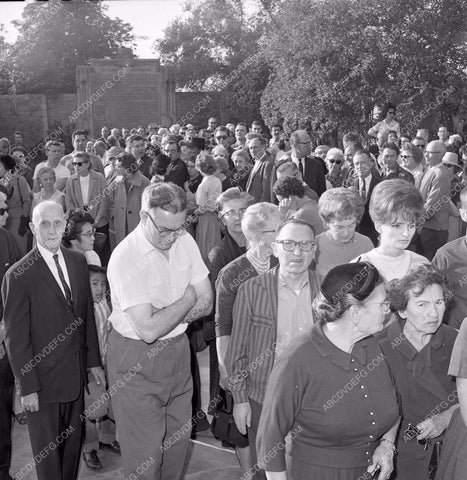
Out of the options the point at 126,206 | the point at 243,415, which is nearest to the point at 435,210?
the point at 126,206

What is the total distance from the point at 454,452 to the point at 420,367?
0.47 meters

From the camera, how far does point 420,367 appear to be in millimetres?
3654

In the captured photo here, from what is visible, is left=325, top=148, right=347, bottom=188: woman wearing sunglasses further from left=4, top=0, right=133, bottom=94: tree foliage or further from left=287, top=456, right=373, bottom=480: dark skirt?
left=4, top=0, right=133, bottom=94: tree foliage

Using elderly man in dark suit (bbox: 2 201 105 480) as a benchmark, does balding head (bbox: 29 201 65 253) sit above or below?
above

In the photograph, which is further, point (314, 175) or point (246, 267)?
point (314, 175)

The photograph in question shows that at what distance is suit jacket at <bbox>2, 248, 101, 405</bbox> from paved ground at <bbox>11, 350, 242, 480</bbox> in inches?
37.2

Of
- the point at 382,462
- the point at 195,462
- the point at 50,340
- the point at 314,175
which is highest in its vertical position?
the point at 314,175

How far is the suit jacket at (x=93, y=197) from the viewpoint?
29.5ft

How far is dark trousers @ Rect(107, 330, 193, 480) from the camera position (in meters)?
4.01

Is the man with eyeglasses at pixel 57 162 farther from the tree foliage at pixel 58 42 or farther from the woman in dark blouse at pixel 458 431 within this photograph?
the tree foliage at pixel 58 42

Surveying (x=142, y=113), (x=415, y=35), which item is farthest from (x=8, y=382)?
(x=142, y=113)

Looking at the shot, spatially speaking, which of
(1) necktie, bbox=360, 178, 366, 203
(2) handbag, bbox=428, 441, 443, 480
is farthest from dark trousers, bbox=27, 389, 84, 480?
(1) necktie, bbox=360, 178, 366, 203

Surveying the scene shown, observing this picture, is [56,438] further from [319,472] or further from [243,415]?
[319,472]

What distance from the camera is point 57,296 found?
428cm
